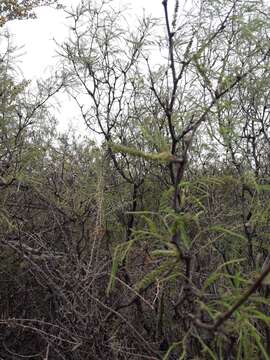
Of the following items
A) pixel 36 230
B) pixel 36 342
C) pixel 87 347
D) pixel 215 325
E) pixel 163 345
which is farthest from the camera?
pixel 36 230

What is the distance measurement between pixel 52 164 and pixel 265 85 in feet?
6.26

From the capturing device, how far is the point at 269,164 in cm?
340

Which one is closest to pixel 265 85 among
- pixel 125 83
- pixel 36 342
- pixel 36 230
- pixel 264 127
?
pixel 264 127

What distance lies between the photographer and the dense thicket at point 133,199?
2.25 meters

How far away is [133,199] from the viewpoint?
12.3 feet

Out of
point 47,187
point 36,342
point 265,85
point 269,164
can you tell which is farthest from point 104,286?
point 265,85

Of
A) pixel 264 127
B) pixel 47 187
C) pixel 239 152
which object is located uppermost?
pixel 264 127

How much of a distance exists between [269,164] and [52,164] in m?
1.82

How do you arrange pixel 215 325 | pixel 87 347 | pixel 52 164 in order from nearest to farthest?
1. pixel 215 325
2. pixel 87 347
3. pixel 52 164

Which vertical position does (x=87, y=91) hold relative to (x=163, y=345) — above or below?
above

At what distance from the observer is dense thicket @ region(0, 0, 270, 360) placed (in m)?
2.25

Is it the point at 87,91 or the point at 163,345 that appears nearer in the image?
the point at 163,345

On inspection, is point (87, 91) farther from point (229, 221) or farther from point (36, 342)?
point (36, 342)

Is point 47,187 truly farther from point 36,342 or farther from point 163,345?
point 163,345
